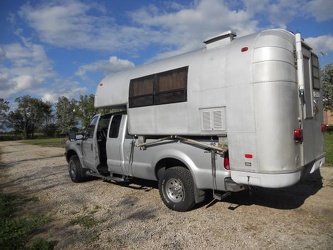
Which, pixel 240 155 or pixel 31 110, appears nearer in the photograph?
pixel 240 155

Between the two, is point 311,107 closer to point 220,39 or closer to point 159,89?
point 220,39

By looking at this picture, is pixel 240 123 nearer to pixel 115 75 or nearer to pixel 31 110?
pixel 115 75

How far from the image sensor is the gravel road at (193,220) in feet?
15.4

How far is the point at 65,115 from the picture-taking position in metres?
60.2

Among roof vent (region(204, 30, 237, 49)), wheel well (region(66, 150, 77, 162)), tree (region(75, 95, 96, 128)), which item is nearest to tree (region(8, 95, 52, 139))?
tree (region(75, 95, 96, 128))

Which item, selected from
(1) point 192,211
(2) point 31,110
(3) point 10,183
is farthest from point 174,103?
(2) point 31,110

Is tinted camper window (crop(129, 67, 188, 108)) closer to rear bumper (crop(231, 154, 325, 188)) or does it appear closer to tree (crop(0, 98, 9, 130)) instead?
rear bumper (crop(231, 154, 325, 188))

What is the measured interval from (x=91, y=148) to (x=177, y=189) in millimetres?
3551

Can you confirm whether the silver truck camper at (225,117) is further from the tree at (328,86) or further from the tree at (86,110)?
the tree at (86,110)

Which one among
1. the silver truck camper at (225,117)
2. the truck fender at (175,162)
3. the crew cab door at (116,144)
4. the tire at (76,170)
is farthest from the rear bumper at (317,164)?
the tire at (76,170)

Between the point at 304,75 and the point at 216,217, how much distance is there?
2.92 meters

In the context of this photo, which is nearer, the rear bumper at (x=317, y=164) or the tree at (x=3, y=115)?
the rear bumper at (x=317, y=164)

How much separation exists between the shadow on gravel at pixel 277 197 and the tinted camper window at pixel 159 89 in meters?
2.31

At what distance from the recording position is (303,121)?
523cm
